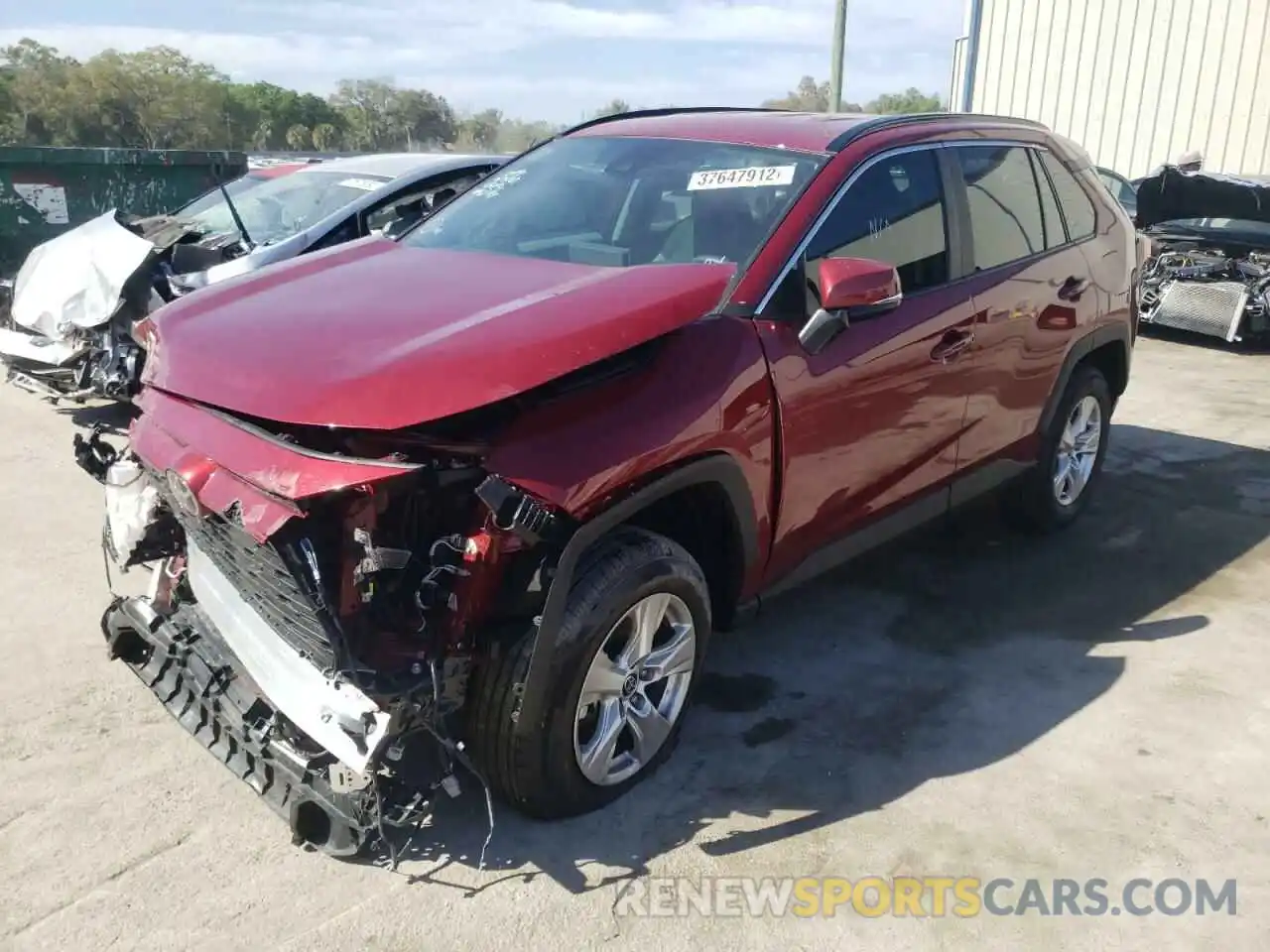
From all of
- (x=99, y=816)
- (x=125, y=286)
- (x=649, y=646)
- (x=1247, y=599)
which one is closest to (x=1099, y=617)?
(x=1247, y=599)

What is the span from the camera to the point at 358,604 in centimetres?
252

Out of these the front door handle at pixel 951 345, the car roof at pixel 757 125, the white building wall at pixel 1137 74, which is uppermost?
the white building wall at pixel 1137 74

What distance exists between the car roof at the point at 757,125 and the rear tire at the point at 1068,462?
1375 millimetres

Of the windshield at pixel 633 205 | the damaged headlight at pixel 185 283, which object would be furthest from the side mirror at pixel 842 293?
the damaged headlight at pixel 185 283

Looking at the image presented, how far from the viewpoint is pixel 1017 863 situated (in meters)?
2.92

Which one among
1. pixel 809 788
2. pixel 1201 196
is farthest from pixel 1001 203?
pixel 1201 196

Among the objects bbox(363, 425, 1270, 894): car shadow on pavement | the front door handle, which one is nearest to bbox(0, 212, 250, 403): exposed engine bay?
bbox(363, 425, 1270, 894): car shadow on pavement

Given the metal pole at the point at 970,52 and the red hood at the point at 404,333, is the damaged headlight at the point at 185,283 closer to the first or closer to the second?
the red hood at the point at 404,333

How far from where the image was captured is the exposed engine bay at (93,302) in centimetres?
606

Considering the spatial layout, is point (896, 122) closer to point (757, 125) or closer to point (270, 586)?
point (757, 125)

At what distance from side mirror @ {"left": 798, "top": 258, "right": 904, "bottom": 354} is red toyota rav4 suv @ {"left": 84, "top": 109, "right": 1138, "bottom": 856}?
1cm

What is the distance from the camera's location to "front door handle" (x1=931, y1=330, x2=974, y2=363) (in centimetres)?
387

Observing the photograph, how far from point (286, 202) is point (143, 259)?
1.56 m
